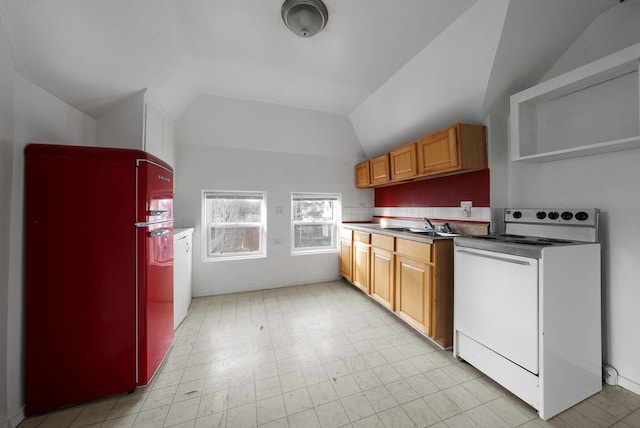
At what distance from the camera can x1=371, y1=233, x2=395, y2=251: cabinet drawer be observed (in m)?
2.58

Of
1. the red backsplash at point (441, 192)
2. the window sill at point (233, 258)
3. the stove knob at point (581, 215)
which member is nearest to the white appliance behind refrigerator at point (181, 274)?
the window sill at point (233, 258)

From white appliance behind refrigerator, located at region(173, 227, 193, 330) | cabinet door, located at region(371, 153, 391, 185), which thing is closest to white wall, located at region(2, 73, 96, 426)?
white appliance behind refrigerator, located at region(173, 227, 193, 330)

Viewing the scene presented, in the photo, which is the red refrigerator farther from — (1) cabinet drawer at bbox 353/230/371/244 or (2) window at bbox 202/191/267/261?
(1) cabinet drawer at bbox 353/230/371/244

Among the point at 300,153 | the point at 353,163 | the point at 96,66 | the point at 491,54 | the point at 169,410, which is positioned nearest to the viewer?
the point at 169,410

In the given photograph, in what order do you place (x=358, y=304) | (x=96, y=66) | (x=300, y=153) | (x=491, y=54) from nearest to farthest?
(x=96, y=66) → (x=491, y=54) → (x=358, y=304) → (x=300, y=153)

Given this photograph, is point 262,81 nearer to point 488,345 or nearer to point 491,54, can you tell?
point 491,54

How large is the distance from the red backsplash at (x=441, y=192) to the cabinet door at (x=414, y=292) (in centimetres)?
93

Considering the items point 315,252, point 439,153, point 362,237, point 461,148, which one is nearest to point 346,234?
point 362,237

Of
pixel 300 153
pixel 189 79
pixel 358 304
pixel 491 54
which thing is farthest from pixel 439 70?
pixel 358 304

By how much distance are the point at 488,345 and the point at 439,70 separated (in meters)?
2.30

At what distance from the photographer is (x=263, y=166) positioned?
3.53 meters

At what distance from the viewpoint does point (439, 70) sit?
7.14 feet

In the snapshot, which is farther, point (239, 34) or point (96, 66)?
point (239, 34)

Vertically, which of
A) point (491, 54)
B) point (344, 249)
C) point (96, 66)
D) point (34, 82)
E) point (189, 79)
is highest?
point (189, 79)
